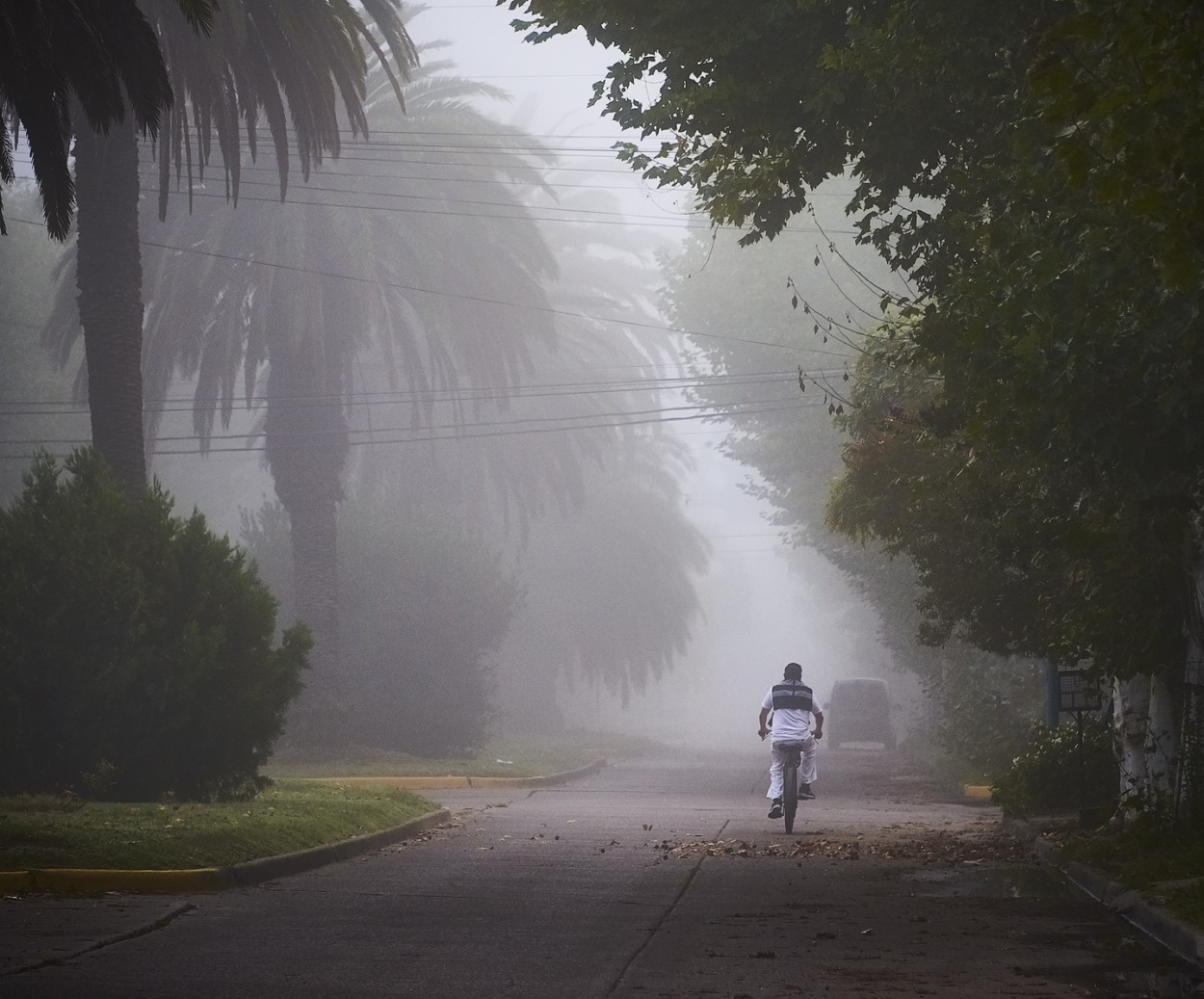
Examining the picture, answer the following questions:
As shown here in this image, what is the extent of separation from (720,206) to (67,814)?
7597 millimetres

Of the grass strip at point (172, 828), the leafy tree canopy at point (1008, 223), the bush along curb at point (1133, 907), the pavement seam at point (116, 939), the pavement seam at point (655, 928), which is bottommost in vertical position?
the pavement seam at point (116, 939)

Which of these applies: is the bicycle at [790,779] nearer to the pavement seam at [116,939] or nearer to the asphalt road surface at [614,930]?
the asphalt road surface at [614,930]

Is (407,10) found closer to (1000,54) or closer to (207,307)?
(207,307)

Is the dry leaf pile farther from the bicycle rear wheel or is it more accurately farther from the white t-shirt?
the white t-shirt

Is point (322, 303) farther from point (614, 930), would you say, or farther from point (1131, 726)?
point (614, 930)

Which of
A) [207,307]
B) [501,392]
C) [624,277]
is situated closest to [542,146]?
[501,392]

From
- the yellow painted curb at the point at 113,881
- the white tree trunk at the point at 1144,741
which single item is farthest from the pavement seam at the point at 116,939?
the white tree trunk at the point at 1144,741

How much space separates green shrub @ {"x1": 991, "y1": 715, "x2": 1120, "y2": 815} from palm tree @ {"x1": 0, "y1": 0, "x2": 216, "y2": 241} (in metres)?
12.3

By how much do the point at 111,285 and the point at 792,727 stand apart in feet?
33.2

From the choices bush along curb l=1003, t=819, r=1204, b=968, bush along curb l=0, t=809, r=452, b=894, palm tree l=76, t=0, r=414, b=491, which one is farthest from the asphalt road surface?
palm tree l=76, t=0, r=414, b=491

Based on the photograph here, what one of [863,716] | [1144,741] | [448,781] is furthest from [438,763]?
[863,716]

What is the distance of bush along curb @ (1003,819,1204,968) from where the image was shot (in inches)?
342

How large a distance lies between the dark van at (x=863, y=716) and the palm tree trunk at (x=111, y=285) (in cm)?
3480

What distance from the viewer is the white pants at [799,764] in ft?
60.3
